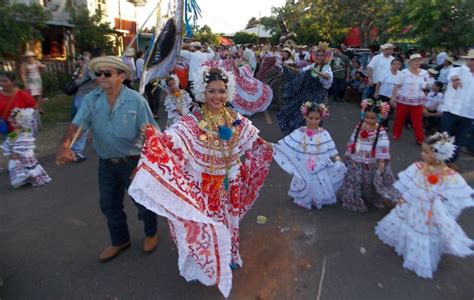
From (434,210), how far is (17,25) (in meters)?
13.4

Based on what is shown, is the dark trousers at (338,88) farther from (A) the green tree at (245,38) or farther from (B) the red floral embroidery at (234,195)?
(A) the green tree at (245,38)

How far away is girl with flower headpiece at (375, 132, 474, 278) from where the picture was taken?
3.37 metres

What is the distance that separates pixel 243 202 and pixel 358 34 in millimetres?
20883

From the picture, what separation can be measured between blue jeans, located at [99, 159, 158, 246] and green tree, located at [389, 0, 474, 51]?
33.5ft

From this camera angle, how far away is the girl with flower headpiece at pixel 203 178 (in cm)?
272

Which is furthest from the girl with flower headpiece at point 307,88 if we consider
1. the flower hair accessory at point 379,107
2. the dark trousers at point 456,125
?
the dark trousers at point 456,125

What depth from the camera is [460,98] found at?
6.06 meters

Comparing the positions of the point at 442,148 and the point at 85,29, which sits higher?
the point at 85,29

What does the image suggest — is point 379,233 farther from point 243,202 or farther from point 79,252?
point 79,252

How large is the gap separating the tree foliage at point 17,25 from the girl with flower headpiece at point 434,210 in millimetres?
12475

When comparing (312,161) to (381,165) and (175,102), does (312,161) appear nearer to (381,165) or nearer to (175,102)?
(381,165)

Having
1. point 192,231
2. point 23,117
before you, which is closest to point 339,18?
point 23,117

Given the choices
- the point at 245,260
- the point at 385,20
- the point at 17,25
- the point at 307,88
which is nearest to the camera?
the point at 245,260

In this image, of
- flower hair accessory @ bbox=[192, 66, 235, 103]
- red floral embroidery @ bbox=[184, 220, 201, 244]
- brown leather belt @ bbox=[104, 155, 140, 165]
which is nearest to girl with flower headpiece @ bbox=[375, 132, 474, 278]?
flower hair accessory @ bbox=[192, 66, 235, 103]
